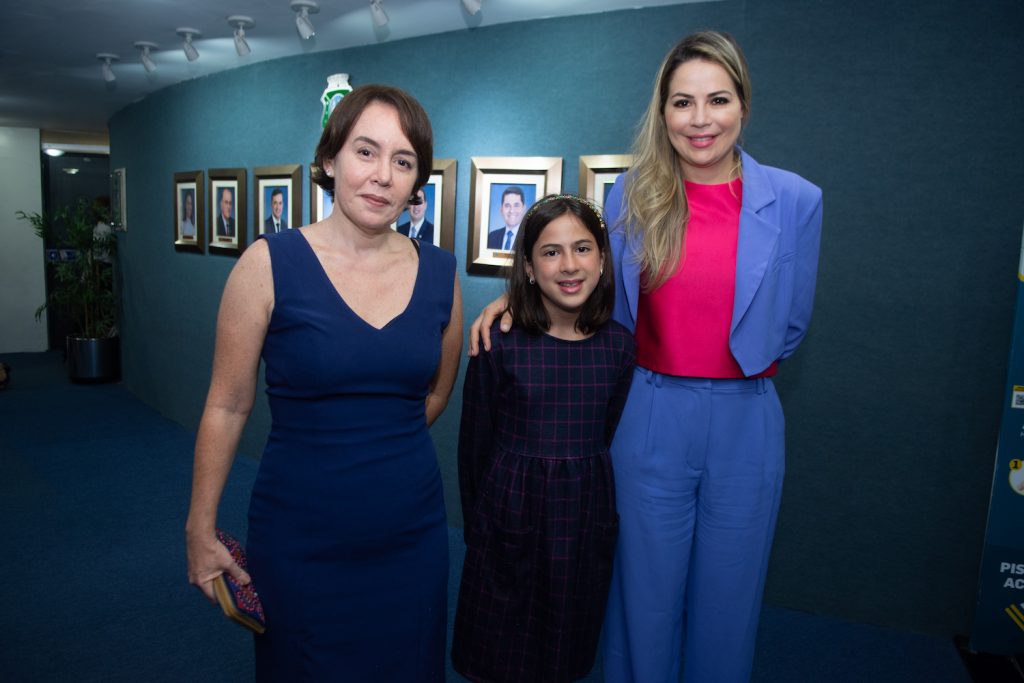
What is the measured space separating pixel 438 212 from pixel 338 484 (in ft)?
9.52

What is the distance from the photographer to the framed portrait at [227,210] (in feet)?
17.6

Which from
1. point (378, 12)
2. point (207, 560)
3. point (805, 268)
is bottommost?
point (207, 560)

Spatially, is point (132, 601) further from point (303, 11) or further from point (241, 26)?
point (241, 26)

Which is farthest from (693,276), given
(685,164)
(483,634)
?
(483,634)

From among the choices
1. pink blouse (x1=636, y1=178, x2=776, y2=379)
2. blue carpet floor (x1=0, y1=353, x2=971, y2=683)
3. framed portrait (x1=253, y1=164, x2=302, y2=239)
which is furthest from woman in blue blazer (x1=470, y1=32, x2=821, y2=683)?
framed portrait (x1=253, y1=164, x2=302, y2=239)

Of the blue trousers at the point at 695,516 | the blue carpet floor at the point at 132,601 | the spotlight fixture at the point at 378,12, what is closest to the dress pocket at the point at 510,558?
the blue trousers at the point at 695,516

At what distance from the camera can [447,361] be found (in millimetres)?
1814

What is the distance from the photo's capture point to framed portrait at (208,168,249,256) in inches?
211

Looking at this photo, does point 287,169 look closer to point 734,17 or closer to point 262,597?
point 734,17

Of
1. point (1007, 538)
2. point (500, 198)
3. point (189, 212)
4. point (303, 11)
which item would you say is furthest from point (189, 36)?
point (1007, 538)

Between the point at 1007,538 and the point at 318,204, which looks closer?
the point at 1007,538

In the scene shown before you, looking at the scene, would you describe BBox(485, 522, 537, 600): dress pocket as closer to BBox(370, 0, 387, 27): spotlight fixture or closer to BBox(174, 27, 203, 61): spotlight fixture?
BBox(370, 0, 387, 27): spotlight fixture

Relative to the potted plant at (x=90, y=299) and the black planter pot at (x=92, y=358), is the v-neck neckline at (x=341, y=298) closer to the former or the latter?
the potted plant at (x=90, y=299)

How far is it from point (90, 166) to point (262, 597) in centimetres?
1114
